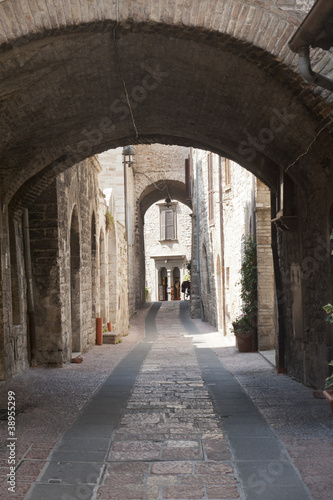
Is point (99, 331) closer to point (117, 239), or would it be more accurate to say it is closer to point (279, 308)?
point (117, 239)

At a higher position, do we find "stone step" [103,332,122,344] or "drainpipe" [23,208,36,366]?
"drainpipe" [23,208,36,366]

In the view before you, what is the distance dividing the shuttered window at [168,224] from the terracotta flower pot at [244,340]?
29238mm

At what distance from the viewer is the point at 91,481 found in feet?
12.4

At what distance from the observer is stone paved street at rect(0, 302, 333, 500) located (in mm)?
3656

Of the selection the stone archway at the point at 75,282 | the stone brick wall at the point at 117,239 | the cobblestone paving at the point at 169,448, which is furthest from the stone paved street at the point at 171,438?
the stone brick wall at the point at 117,239

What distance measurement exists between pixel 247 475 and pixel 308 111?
3371 millimetres

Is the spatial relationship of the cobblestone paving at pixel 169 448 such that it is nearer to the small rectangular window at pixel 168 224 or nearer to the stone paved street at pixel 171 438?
the stone paved street at pixel 171 438

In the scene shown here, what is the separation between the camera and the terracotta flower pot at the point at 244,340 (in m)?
11.5

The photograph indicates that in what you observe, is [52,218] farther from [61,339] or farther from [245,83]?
[245,83]

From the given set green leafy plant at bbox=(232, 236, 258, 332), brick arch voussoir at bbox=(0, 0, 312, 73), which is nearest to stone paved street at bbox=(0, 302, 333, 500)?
green leafy plant at bbox=(232, 236, 258, 332)

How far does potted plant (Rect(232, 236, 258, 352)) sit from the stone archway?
3118 millimetres

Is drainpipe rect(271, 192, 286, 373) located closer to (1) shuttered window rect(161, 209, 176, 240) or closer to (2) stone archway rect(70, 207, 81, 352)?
(2) stone archway rect(70, 207, 81, 352)

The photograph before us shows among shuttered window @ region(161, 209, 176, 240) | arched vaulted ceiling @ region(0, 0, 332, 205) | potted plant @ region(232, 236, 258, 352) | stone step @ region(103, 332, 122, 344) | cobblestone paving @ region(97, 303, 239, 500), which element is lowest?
stone step @ region(103, 332, 122, 344)

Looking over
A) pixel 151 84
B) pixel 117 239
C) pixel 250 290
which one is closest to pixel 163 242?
pixel 117 239
